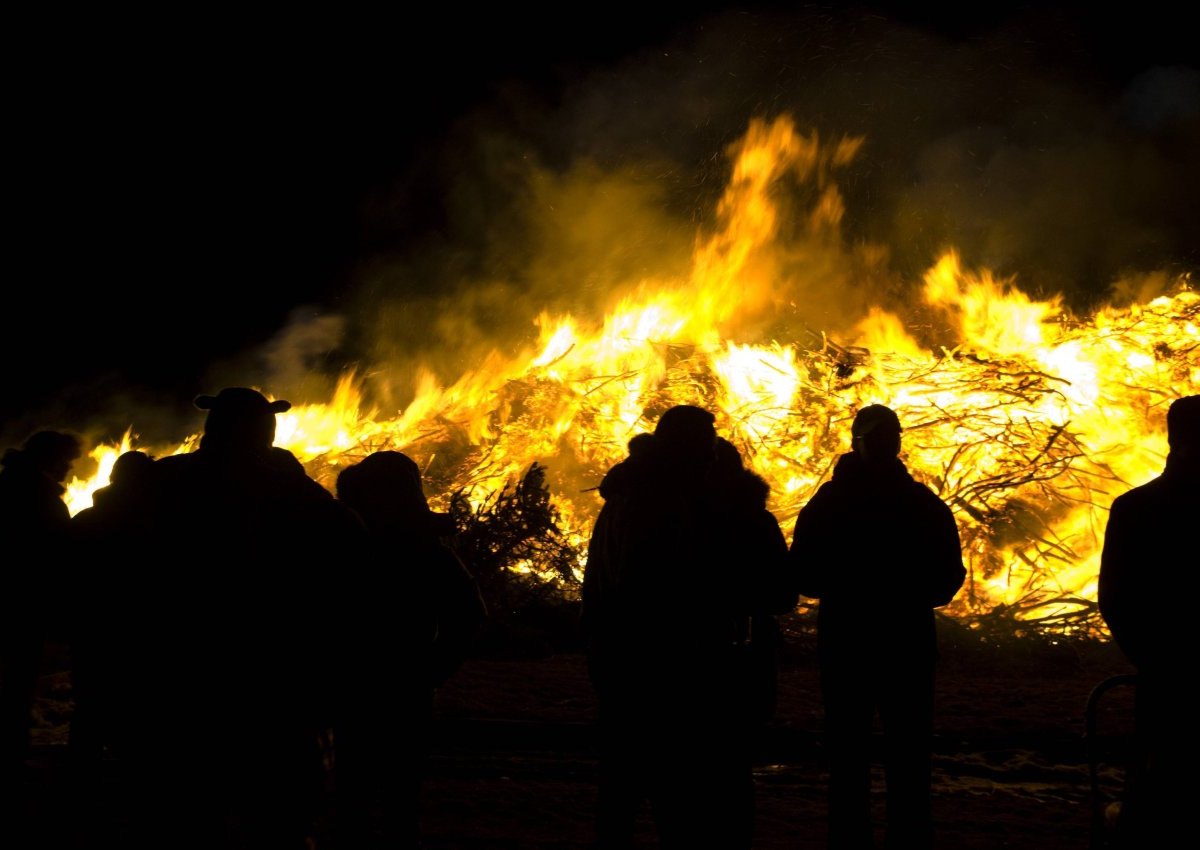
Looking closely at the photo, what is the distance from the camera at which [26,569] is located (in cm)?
481

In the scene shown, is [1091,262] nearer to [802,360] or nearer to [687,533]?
[802,360]

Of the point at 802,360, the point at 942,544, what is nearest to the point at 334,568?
the point at 942,544

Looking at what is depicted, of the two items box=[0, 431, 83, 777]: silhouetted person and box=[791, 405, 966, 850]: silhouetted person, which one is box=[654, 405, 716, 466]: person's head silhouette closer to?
box=[791, 405, 966, 850]: silhouetted person

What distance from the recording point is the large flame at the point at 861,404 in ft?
31.9

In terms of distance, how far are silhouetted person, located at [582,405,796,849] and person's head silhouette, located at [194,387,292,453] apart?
1.10 meters

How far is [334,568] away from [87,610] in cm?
118

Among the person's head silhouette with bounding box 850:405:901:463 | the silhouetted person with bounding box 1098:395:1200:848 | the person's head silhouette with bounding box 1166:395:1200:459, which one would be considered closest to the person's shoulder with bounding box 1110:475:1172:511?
the silhouetted person with bounding box 1098:395:1200:848

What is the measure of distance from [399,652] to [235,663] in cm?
99

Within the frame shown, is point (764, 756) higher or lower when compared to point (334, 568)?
lower

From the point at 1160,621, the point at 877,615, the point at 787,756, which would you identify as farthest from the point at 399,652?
the point at 787,756

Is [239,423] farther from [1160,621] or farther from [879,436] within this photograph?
[1160,621]

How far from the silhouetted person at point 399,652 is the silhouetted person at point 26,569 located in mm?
1909

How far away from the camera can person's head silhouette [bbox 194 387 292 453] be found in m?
2.66

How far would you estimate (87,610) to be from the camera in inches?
123
